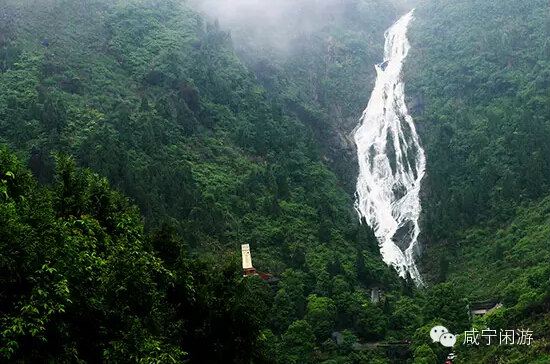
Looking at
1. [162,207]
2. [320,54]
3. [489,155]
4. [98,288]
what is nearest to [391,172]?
[489,155]

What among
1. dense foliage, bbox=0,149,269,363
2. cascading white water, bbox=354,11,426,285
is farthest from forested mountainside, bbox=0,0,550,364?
cascading white water, bbox=354,11,426,285

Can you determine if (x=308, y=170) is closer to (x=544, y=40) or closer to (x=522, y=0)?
(x=544, y=40)

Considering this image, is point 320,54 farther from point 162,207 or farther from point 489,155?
point 162,207

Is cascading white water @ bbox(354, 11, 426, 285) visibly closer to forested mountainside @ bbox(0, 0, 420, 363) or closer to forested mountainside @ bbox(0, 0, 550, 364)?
forested mountainside @ bbox(0, 0, 550, 364)

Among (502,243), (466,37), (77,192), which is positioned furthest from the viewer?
(466,37)

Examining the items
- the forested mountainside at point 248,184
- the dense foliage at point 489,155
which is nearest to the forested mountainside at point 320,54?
the forested mountainside at point 248,184

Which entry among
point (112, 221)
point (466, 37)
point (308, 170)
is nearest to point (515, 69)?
point (466, 37)
